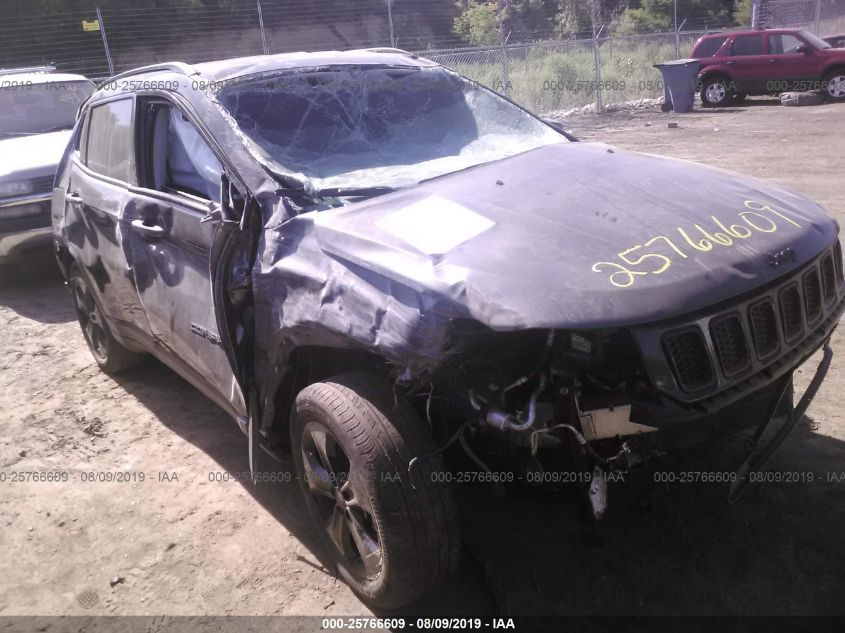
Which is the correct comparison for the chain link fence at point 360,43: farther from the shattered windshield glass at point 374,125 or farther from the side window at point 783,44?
the shattered windshield glass at point 374,125

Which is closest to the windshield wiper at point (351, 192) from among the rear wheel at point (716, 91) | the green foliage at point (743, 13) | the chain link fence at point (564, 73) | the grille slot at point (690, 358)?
the grille slot at point (690, 358)

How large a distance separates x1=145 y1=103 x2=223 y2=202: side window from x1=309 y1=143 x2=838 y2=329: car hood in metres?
0.80

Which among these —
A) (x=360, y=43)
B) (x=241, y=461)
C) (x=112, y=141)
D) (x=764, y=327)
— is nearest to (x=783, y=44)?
(x=360, y=43)

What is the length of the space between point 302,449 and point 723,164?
9.10 m

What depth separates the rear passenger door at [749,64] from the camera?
1677cm

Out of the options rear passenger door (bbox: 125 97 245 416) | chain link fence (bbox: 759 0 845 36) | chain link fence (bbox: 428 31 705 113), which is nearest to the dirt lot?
rear passenger door (bbox: 125 97 245 416)

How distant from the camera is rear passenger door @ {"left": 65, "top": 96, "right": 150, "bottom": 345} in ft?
12.2

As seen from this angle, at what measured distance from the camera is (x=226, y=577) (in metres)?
2.91

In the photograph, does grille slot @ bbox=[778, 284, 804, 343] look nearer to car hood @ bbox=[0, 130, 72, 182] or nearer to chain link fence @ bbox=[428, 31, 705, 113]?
car hood @ bbox=[0, 130, 72, 182]

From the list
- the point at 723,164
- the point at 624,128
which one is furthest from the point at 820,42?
the point at 723,164

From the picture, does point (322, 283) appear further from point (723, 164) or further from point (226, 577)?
point (723, 164)

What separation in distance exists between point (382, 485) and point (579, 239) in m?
1.02

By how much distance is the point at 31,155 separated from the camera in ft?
23.7

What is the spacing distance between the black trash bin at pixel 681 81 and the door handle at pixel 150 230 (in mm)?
16279
